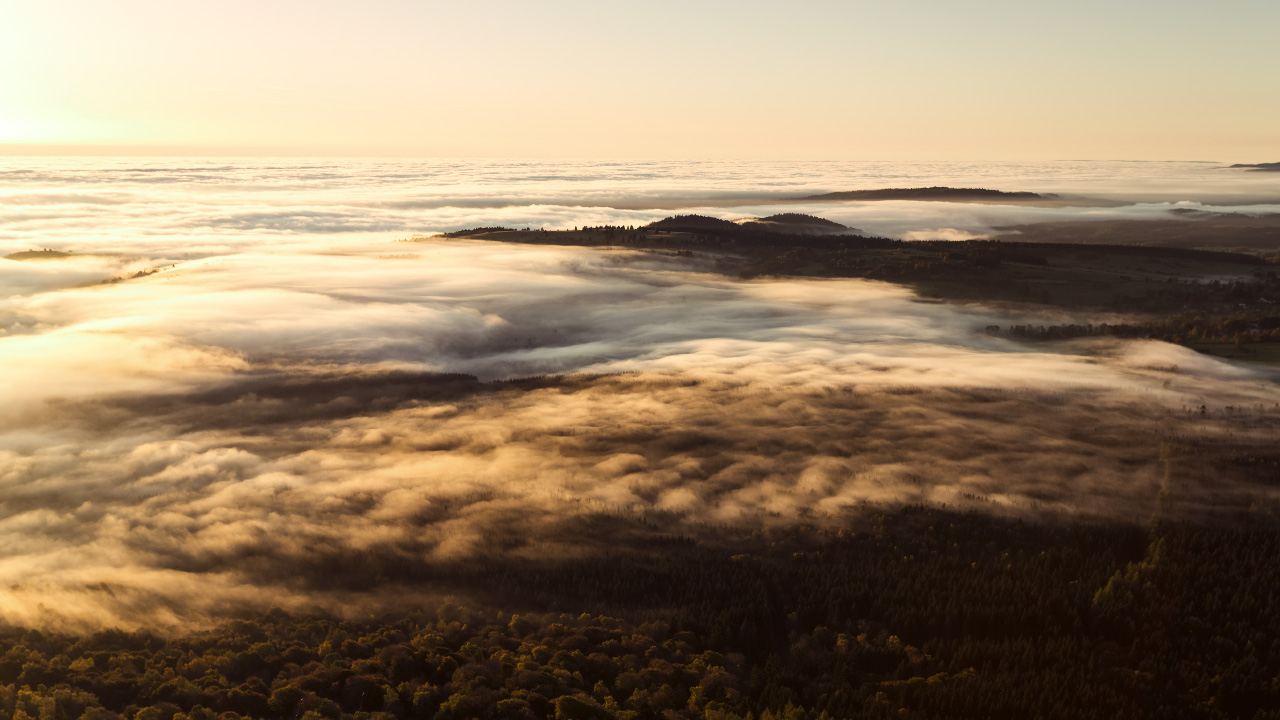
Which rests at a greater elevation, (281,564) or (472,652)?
(472,652)

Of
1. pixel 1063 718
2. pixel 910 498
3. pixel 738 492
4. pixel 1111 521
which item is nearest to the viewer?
pixel 1063 718

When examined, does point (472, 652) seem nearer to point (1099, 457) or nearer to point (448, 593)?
point (448, 593)

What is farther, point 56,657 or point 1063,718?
point 56,657

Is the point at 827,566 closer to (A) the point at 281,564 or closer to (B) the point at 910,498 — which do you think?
(B) the point at 910,498

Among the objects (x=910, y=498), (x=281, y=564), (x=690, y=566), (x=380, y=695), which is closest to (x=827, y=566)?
(x=690, y=566)

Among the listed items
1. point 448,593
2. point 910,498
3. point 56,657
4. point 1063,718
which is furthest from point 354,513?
point 1063,718

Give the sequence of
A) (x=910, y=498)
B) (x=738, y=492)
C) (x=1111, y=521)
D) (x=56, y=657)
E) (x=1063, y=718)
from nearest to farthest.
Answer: (x=1063, y=718) → (x=56, y=657) → (x=1111, y=521) → (x=910, y=498) → (x=738, y=492)
